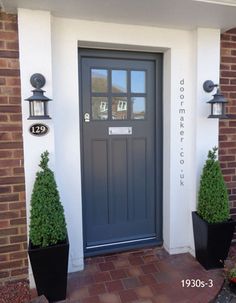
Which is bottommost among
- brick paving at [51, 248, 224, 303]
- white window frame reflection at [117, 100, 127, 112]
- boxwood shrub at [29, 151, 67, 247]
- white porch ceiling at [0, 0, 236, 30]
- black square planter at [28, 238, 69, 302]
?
brick paving at [51, 248, 224, 303]

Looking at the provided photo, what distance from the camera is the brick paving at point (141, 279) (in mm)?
2299

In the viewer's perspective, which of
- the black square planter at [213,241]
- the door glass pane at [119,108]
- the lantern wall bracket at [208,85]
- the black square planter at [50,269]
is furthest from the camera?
the door glass pane at [119,108]

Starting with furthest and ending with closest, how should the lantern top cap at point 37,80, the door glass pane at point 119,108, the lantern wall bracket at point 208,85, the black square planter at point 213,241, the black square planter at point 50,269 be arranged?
the door glass pane at point 119,108 < the lantern wall bracket at point 208,85 < the black square planter at point 213,241 < the lantern top cap at point 37,80 < the black square planter at point 50,269

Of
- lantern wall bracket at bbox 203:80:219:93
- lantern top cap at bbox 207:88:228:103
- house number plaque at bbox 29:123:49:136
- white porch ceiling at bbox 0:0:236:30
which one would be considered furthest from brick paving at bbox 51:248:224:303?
white porch ceiling at bbox 0:0:236:30

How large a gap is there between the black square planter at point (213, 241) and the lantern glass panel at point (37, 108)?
177cm

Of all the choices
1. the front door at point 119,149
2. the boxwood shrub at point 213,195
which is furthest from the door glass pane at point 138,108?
the boxwood shrub at point 213,195

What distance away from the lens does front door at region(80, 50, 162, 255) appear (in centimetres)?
279

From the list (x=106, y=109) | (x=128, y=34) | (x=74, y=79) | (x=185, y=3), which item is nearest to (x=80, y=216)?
(x=106, y=109)

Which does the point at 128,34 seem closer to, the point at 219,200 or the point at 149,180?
the point at 149,180

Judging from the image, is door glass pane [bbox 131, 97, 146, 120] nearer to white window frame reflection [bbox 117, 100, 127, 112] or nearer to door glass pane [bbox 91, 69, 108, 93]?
white window frame reflection [bbox 117, 100, 127, 112]

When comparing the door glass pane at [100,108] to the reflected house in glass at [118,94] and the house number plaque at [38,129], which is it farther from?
the house number plaque at [38,129]

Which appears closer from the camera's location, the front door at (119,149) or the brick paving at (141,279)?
the brick paving at (141,279)

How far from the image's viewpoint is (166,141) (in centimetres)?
292

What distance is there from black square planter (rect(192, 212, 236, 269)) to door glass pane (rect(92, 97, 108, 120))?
1371 mm
